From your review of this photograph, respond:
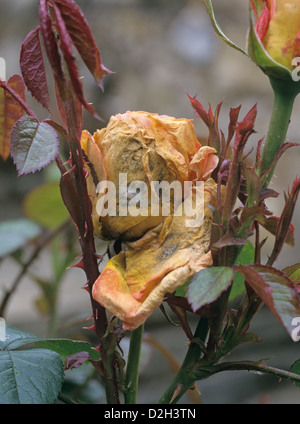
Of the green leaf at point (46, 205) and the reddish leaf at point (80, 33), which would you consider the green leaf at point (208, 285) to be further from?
the green leaf at point (46, 205)

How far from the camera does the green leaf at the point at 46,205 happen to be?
30.3 inches

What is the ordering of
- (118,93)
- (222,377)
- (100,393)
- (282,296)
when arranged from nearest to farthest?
(282,296) < (100,393) < (222,377) < (118,93)

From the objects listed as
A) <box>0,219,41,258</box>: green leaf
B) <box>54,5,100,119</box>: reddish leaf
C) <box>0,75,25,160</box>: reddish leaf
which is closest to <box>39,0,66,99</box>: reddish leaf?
<box>54,5,100,119</box>: reddish leaf

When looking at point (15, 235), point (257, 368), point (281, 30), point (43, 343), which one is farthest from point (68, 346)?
point (15, 235)

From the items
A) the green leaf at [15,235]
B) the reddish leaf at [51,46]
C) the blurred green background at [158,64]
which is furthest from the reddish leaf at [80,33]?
the blurred green background at [158,64]

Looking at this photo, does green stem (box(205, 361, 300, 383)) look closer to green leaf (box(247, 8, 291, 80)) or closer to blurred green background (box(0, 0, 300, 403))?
green leaf (box(247, 8, 291, 80))

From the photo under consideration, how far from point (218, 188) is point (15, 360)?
0.16 metres

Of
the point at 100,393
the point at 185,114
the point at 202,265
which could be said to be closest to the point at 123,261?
the point at 202,265

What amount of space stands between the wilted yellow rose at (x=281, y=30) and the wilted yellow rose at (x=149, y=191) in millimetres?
64

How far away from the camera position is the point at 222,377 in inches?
50.2

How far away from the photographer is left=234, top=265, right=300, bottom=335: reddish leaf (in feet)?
0.79

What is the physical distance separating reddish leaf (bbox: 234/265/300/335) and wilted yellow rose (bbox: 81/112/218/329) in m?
0.03

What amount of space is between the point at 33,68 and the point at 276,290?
0.20 metres
